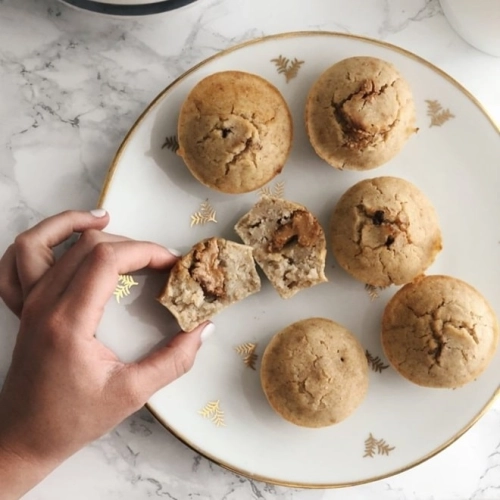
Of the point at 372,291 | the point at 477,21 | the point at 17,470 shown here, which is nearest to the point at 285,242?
the point at 372,291

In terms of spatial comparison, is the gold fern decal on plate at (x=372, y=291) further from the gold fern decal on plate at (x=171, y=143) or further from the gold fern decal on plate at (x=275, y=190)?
the gold fern decal on plate at (x=171, y=143)

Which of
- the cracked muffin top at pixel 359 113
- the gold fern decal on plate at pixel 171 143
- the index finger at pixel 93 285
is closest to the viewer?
the index finger at pixel 93 285

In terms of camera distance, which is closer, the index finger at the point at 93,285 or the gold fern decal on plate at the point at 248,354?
the index finger at the point at 93,285

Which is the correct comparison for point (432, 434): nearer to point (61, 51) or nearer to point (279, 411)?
point (279, 411)

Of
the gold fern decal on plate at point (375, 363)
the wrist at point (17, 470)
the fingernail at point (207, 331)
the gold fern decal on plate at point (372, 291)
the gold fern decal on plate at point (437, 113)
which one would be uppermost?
the gold fern decal on plate at point (437, 113)

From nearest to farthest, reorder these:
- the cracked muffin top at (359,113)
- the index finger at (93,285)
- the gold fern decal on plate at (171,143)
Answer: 1. the index finger at (93,285)
2. the cracked muffin top at (359,113)
3. the gold fern decal on plate at (171,143)

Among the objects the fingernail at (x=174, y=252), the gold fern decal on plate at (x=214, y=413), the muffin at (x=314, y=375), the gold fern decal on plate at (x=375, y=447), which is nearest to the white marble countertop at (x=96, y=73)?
the gold fern decal on plate at (x=214, y=413)

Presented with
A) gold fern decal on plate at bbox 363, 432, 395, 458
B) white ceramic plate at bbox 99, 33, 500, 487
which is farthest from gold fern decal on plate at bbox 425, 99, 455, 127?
gold fern decal on plate at bbox 363, 432, 395, 458

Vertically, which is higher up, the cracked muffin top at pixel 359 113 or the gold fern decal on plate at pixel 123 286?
the cracked muffin top at pixel 359 113
